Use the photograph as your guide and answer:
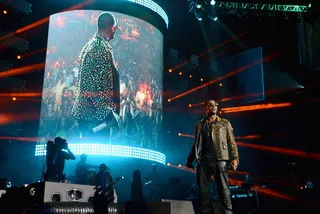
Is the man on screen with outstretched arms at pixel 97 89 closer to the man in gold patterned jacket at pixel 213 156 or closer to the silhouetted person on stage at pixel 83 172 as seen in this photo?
the silhouetted person on stage at pixel 83 172

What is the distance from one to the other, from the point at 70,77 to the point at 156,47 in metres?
4.50

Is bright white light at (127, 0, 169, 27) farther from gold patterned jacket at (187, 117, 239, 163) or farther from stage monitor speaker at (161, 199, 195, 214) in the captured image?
stage monitor speaker at (161, 199, 195, 214)

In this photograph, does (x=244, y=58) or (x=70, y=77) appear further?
(x=244, y=58)

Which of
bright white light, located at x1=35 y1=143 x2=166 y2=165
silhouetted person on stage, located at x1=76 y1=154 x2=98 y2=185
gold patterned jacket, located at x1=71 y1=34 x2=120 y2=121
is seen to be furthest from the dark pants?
gold patterned jacket, located at x1=71 y1=34 x2=120 y2=121

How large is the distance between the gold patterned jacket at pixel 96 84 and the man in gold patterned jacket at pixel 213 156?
32.6ft

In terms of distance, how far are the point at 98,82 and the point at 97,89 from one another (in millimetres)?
305

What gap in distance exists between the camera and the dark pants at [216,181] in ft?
16.0

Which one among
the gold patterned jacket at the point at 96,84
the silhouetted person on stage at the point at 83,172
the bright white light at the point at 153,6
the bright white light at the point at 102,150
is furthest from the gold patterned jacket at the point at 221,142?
the bright white light at the point at 153,6

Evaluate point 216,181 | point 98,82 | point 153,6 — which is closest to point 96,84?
point 98,82

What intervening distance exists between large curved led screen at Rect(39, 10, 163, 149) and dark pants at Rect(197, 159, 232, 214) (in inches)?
395

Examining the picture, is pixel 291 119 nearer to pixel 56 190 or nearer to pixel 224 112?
pixel 224 112

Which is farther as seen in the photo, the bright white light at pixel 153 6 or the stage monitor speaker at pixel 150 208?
the bright white light at pixel 153 6

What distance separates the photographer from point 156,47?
17297 mm

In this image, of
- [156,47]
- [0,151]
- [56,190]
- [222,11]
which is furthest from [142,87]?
[56,190]
